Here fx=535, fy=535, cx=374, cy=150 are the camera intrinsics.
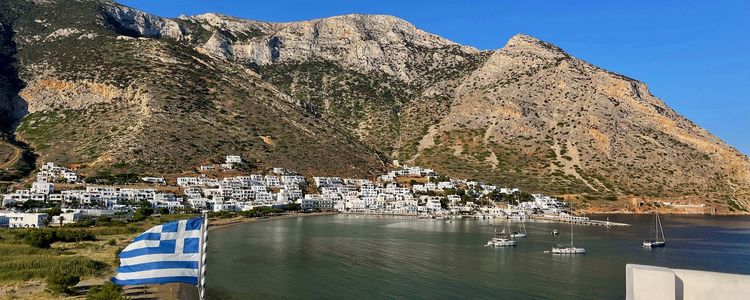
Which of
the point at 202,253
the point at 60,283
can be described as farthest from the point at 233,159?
the point at 202,253

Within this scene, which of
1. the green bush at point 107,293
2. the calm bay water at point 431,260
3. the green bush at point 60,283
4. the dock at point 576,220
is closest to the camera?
the green bush at point 107,293

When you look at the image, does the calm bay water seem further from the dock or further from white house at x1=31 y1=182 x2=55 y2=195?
white house at x1=31 y1=182 x2=55 y2=195

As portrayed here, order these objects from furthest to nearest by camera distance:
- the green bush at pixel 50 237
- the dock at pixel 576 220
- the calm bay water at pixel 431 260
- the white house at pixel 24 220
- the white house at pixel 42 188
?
1. the dock at pixel 576 220
2. the white house at pixel 42 188
3. the white house at pixel 24 220
4. the green bush at pixel 50 237
5. the calm bay water at pixel 431 260

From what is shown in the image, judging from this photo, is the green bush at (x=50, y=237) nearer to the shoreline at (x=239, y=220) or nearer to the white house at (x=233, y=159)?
the shoreline at (x=239, y=220)

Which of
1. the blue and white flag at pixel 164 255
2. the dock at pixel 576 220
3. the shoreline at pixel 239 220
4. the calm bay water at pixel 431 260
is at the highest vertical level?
the blue and white flag at pixel 164 255

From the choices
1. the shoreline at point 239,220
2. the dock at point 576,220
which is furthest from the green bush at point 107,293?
the dock at point 576,220

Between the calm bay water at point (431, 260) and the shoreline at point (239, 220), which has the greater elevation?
the shoreline at point (239, 220)

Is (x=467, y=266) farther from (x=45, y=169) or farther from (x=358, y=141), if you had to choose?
Answer: (x=358, y=141)
